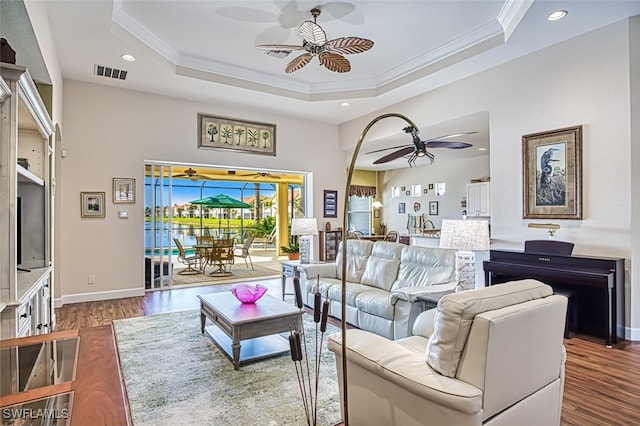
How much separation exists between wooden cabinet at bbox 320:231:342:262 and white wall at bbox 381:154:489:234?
3868 mm

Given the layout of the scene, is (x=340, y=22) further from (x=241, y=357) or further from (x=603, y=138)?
(x=241, y=357)

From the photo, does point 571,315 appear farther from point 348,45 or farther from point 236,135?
point 236,135

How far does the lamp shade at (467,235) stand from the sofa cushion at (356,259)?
5.65ft

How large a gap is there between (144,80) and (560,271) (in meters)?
6.02

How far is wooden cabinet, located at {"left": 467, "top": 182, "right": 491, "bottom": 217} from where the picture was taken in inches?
343

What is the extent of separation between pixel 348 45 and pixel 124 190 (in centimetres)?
426

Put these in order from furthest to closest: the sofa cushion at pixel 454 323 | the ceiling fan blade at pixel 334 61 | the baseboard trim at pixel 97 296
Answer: the baseboard trim at pixel 97 296 < the ceiling fan blade at pixel 334 61 < the sofa cushion at pixel 454 323

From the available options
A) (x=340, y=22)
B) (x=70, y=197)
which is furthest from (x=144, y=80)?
(x=340, y=22)

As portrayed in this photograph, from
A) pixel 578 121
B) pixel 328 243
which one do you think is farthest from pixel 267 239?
pixel 578 121

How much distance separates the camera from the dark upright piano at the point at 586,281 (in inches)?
140

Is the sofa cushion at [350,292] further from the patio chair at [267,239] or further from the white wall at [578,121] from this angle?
the patio chair at [267,239]

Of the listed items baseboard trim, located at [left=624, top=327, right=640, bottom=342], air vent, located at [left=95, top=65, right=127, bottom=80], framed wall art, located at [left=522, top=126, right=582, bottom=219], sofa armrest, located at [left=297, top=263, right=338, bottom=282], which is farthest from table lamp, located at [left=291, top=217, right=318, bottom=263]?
baseboard trim, located at [left=624, top=327, right=640, bottom=342]

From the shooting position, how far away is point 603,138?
3912mm

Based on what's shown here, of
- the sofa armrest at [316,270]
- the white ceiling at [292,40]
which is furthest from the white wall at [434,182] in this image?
the sofa armrest at [316,270]
